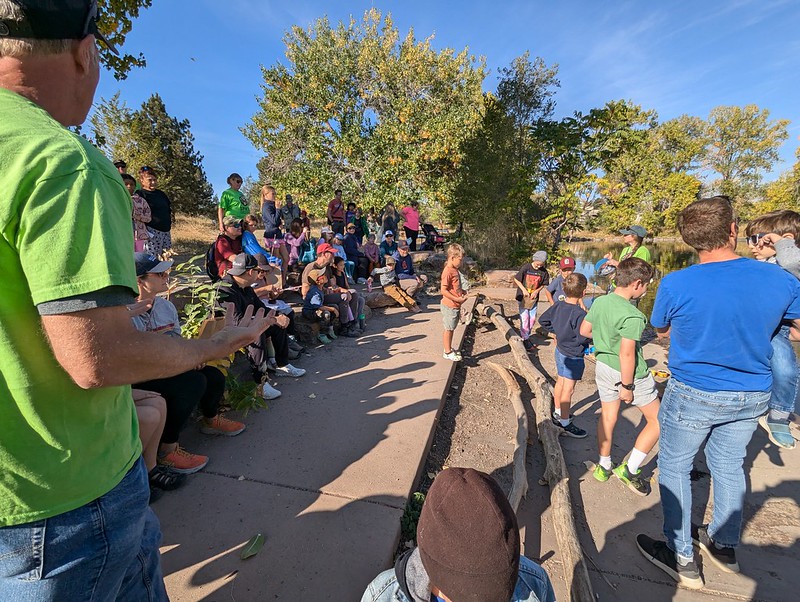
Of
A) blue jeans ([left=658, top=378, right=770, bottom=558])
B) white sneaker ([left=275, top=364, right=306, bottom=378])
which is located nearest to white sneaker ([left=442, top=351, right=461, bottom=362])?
white sneaker ([left=275, top=364, right=306, bottom=378])

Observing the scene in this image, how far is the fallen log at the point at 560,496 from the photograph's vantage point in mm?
2088

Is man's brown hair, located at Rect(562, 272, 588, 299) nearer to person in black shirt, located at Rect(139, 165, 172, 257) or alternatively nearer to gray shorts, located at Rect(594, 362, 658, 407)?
gray shorts, located at Rect(594, 362, 658, 407)

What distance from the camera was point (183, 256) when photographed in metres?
9.52

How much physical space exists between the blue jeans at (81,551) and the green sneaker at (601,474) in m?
3.15

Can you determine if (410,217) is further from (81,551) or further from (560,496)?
(81,551)

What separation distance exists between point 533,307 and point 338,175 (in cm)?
928

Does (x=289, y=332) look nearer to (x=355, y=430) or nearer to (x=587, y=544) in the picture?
(x=355, y=430)

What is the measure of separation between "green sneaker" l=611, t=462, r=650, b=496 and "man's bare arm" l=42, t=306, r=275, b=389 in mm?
3294

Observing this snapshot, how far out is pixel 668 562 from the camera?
7.61 ft

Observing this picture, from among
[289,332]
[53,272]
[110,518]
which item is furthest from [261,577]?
[289,332]

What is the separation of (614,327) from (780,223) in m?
1.95

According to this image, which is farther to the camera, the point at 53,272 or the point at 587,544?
the point at 587,544

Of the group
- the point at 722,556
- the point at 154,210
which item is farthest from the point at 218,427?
the point at 154,210

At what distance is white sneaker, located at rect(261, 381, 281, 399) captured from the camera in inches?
151
